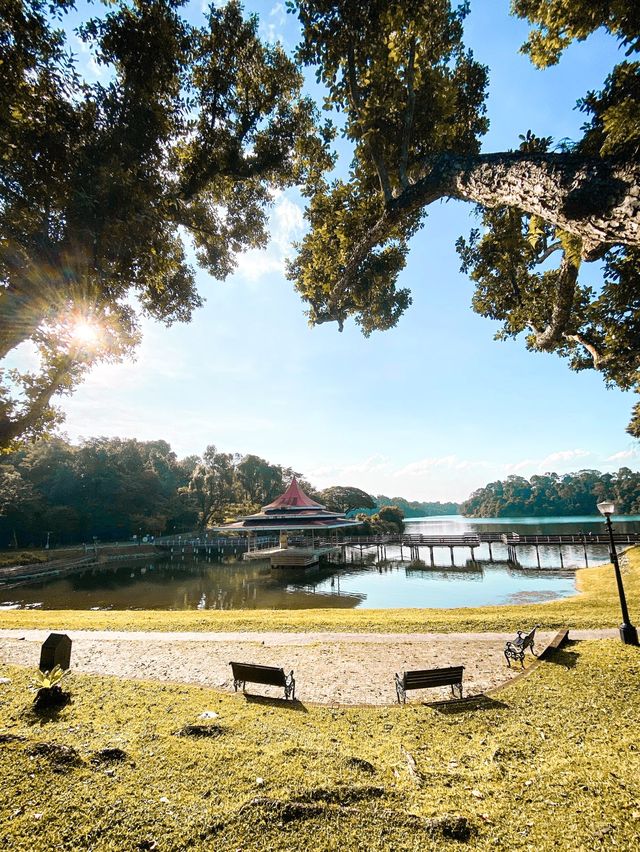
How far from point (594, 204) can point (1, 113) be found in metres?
8.48

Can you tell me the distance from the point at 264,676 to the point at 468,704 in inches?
142

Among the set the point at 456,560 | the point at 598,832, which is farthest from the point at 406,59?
the point at 456,560

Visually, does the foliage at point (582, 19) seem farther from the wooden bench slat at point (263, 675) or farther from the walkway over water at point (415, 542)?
the walkway over water at point (415, 542)

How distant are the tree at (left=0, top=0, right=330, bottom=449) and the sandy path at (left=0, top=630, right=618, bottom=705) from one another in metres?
6.03

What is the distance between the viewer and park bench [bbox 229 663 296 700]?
6.66 metres

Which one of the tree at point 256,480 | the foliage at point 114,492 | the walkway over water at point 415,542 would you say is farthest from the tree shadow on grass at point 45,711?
the tree at point 256,480

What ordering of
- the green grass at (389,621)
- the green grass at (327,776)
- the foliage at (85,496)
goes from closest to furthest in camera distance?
the green grass at (327,776) → the green grass at (389,621) → the foliage at (85,496)

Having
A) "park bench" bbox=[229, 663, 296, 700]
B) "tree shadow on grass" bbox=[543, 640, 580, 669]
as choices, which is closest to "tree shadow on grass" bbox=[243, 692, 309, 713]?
"park bench" bbox=[229, 663, 296, 700]

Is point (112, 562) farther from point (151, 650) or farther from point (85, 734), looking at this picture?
point (85, 734)

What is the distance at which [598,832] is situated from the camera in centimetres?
288

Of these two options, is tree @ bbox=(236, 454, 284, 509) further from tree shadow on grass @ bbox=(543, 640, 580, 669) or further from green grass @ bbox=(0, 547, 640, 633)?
tree shadow on grass @ bbox=(543, 640, 580, 669)

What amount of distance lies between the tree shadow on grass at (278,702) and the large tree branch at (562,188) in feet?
24.6

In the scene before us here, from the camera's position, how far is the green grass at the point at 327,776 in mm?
2941

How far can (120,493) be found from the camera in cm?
5297
